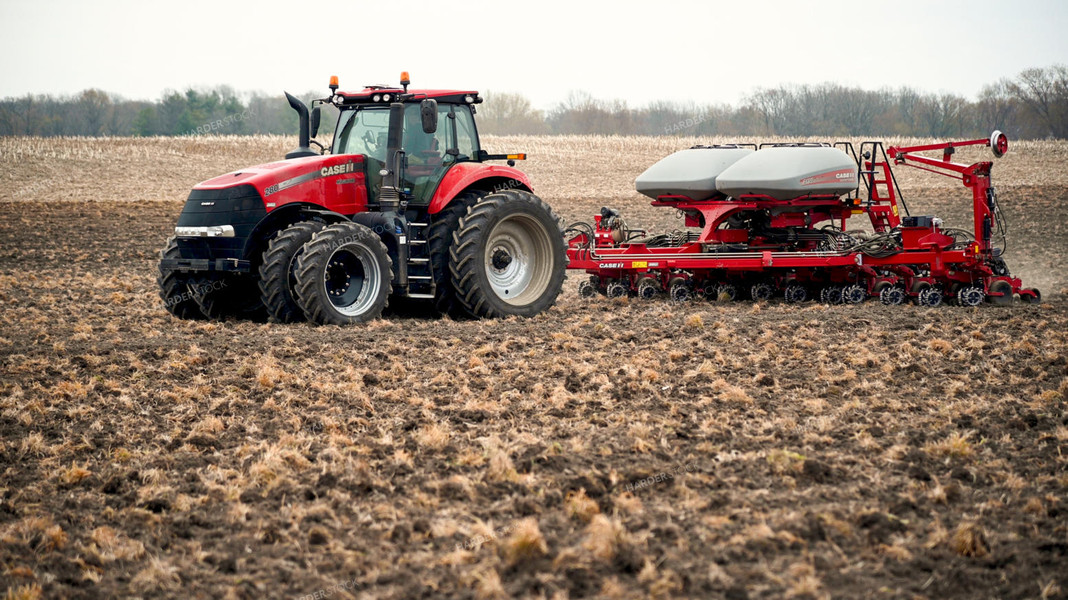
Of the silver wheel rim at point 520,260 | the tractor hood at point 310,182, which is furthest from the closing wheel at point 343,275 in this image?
the silver wheel rim at point 520,260

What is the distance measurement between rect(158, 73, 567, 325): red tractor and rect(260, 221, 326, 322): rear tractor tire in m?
0.01

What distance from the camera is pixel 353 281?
10.0 meters

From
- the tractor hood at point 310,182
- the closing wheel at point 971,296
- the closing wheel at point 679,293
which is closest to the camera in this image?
the tractor hood at point 310,182

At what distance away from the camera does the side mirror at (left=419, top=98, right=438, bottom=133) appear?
987 cm

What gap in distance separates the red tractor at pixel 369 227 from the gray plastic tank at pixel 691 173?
2.37 meters

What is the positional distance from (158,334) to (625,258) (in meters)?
5.65

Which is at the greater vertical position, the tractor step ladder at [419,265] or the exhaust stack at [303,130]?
the exhaust stack at [303,130]

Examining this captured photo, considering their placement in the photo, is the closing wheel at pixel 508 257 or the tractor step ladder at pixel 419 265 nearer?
the closing wheel at pixel 508 257

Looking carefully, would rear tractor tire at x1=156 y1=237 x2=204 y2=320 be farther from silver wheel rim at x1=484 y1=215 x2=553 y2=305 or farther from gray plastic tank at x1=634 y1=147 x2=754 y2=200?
gray plastic tank at x1=634 y1=147 x2=754 y2=200

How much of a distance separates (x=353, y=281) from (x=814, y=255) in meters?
5.37

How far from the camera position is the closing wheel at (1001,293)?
1166 centimetres

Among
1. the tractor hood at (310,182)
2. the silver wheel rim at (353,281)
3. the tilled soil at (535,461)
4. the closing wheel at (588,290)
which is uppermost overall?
the tractor hood at (310,182)

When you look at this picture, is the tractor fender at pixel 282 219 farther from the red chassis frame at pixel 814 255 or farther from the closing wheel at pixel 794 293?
the closing wheel at pixel 794 293

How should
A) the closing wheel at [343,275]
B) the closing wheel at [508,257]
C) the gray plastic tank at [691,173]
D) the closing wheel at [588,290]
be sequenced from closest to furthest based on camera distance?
the closing wheel at [343,275] → the closing wheel at [508,257] → the gray plastic tank at [691,173] → the closing wheel at [588,290]
